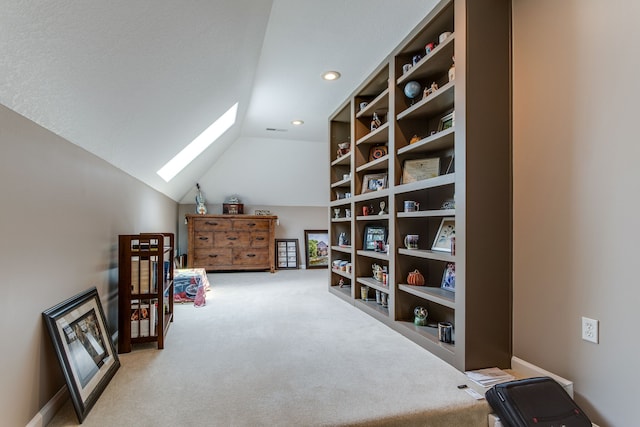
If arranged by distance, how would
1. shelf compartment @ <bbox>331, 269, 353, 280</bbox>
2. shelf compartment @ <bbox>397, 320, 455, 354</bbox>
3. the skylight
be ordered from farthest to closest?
the skylight → shelf compartment @ <bbox>331, 269, 353, 280</bbox> → shelf compartment @ <bbox>397, 320, 455, 354</bbox>

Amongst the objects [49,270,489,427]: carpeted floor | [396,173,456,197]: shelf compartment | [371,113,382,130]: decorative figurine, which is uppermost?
[371,113,382,130]: decorative figurine

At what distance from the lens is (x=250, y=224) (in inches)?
246

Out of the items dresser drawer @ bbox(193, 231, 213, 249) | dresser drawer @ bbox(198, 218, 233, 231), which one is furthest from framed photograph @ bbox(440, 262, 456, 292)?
dresser drawer @ bbox(193, 231, 213, 249)

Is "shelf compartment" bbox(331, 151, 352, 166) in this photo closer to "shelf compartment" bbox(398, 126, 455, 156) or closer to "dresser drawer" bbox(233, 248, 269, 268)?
"shelf compartment" bbox(398, 126, 455, 156)

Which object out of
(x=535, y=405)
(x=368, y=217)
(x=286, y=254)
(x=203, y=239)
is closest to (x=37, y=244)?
(x=535, y=405)

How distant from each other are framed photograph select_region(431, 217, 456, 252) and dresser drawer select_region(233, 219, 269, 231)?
13.2 feet

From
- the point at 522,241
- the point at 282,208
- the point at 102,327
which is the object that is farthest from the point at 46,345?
the point at 282,208

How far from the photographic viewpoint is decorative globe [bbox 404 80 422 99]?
2768mm

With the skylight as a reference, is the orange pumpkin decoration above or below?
below

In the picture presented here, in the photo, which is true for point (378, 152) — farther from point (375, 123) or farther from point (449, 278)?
point (449, 278)

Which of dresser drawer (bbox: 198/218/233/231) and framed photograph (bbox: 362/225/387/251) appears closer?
framed photograph (bbox: 362/225/387/251)

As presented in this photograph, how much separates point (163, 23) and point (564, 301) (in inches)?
97.2

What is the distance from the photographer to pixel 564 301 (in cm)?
183

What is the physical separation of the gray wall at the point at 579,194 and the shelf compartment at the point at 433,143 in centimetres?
40
